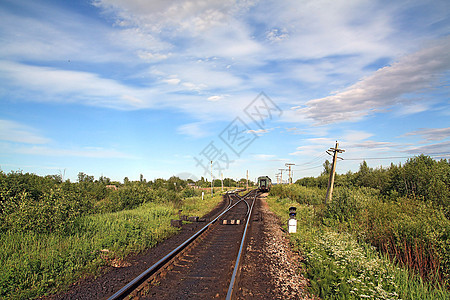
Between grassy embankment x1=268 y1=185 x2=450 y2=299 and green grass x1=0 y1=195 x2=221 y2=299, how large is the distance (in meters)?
5.32

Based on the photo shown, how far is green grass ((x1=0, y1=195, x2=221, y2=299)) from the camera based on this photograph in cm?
524

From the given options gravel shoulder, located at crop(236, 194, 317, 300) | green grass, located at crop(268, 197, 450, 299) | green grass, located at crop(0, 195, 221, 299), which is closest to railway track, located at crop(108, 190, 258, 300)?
gravel shoulder, located at crop(236, 194, 317, 300)

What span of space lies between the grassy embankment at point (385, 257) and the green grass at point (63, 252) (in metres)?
5.32

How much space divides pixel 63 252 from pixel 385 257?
853cm

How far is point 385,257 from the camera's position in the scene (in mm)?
6809

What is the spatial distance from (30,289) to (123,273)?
1802 millimetres

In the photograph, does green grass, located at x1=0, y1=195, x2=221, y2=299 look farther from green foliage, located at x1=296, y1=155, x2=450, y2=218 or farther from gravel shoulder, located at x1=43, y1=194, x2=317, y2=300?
green foliage, located at x1=296, y1=155, x2=450, y2=218

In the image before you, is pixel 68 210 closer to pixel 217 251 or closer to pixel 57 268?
pixel 57 268

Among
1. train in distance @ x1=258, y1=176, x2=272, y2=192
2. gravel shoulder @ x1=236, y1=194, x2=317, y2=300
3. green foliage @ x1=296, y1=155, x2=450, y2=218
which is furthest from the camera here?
train in distance @ x1=258, y1=176, x2=272, y2=192

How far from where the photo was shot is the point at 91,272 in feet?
20.2

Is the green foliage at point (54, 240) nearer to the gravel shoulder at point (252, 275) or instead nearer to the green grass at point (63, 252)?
the green grass at point (63, 252)

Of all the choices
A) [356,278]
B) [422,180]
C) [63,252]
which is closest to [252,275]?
[356,278]

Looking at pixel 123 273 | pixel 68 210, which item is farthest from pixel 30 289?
pixel 68 210

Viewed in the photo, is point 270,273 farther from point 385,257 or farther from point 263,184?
point 263,184
